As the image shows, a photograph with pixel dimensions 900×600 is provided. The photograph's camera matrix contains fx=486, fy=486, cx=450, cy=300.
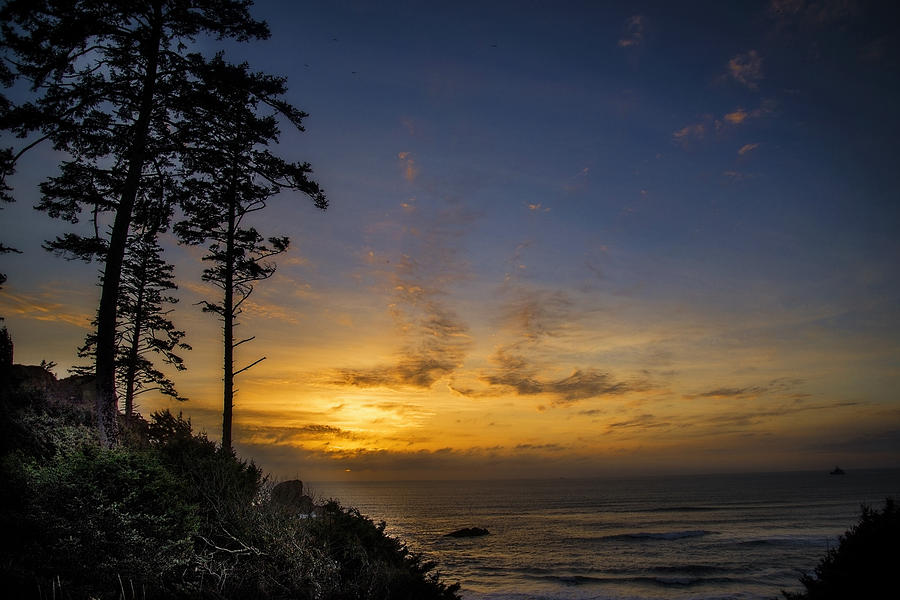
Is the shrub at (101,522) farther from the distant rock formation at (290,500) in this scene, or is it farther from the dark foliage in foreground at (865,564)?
the dark foliage in foreground at (865,564)

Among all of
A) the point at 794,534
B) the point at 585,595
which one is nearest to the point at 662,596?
the point at 585,595

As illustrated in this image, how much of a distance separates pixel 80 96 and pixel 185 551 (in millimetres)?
11847

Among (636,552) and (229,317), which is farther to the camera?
(636,552)

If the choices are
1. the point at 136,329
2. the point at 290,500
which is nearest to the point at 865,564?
the point at 290,500

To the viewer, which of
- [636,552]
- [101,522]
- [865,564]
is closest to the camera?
[101,522]

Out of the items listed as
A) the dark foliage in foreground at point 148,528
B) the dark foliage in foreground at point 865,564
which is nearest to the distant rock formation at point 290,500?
A: the dark foliage in foreground at point 148,528

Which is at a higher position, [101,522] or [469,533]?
[101,522]

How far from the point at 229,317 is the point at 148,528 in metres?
9.35

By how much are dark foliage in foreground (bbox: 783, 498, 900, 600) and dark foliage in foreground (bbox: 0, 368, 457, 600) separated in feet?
32.1

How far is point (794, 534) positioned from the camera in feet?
153

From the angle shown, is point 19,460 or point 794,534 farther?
point 794,534

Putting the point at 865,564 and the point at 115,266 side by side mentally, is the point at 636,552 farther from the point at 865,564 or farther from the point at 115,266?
the point at 115,266

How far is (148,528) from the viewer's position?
9500 mm

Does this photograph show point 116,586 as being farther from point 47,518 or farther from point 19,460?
point 19,460
